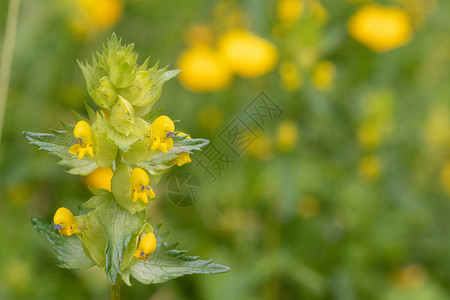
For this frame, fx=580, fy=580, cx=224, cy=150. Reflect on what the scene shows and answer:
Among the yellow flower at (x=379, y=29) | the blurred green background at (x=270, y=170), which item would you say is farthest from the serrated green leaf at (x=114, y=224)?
the yellow flower at (x=379, y=29)

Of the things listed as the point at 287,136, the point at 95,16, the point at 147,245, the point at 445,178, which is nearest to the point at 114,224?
the point at 147,245

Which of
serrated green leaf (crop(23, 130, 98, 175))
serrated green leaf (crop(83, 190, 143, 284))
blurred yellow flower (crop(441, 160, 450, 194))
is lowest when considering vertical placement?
serrated green leaf (crop(83, 190, 143, 284))

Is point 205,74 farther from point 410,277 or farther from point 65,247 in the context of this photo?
point 65,247

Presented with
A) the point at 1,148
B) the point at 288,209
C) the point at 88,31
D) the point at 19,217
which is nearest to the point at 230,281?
the point at 288,209

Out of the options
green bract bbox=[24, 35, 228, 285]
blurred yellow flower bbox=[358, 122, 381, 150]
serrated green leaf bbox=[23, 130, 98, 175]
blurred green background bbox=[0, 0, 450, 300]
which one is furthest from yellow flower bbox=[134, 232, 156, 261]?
blurred yellow flower bbox=[358, 122, 381, 150]

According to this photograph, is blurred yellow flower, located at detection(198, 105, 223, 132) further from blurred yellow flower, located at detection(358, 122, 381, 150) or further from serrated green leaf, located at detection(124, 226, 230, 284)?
serrated green leaf, located at detection(124, 226, 230, 284)

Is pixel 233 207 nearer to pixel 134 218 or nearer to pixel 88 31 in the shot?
pixel 88 31

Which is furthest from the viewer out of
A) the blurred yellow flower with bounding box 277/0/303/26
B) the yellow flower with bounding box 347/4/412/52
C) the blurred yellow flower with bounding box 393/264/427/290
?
the yellow flower with bounding box 347/4/412/52
